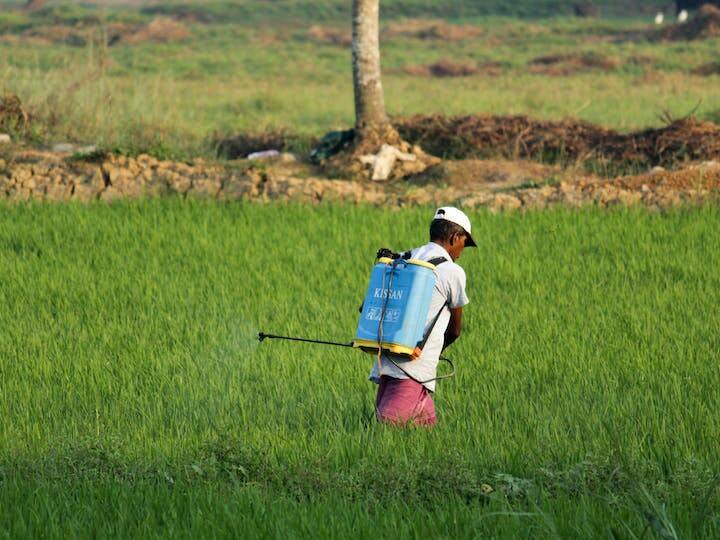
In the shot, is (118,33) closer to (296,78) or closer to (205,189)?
(296,78)

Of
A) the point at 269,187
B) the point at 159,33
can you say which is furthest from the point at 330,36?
the point at 269,187

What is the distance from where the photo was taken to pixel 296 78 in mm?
35375

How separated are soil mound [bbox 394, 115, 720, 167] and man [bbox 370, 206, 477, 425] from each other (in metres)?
9.16

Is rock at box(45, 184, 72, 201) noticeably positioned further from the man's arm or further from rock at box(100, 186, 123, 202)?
the man's arm

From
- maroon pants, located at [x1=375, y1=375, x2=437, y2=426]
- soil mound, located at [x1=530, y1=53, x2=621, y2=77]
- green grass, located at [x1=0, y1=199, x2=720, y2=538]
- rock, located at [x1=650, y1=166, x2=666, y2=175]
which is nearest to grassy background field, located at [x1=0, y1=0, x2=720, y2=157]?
soil mound, located at [x1=530, y1=53, x2=621, y2=77]

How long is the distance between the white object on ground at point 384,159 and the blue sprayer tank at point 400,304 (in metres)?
9.03

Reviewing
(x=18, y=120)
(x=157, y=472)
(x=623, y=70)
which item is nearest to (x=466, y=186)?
(x=18, y=120)

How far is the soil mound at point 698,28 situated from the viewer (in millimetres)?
42938

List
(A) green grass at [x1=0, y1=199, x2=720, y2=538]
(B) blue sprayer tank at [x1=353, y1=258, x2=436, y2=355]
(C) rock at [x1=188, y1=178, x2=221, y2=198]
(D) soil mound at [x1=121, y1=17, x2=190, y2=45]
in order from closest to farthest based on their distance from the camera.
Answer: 1. (A) green grass at [x1=0, y1=199, x2=720, y2=538]
2. (B) blue sprayer tank at [x1=353, y1=258, x2=436, y2=355]
3. (C) rock at [x1=188, y1=178, x2=221, y2=198]
4. (D) soil mound at [x1=121, y1=17, x2=190, y2=45]

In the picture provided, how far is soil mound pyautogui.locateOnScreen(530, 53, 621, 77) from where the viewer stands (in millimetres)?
36031

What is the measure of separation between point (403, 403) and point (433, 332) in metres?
0.34

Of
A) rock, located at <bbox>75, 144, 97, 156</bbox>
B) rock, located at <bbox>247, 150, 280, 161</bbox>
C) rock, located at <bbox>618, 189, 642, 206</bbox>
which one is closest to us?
rock, located at <bbox>618, 189, 642, 206</bbox>

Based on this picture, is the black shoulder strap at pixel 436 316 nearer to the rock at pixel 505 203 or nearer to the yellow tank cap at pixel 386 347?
the yellow tank cap at pixel 386 347

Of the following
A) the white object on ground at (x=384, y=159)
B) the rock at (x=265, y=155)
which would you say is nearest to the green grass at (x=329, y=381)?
the white object on ground at (x=384, y=159)
